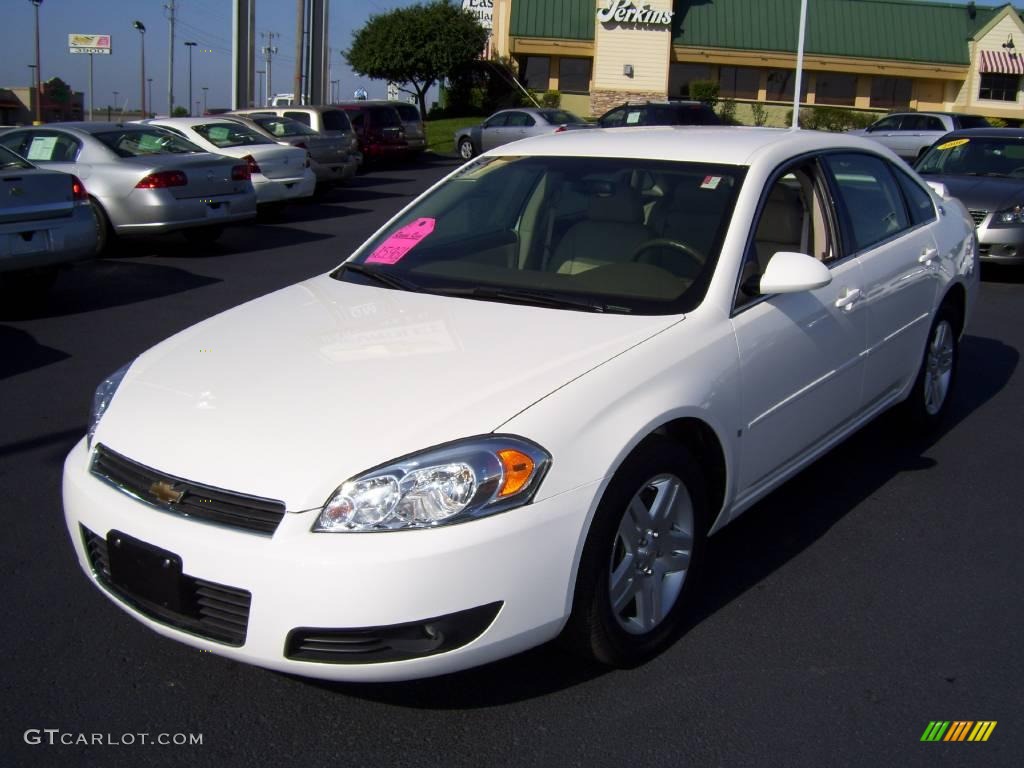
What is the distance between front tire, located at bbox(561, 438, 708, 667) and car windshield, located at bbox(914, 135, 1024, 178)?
9.92 metres

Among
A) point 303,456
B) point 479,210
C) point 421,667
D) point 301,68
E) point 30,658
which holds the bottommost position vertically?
point 30,658

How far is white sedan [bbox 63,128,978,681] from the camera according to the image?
277cm

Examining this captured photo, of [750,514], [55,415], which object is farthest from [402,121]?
[750,514]

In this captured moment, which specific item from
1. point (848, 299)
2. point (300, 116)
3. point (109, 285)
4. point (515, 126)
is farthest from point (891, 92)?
point (848, 299)

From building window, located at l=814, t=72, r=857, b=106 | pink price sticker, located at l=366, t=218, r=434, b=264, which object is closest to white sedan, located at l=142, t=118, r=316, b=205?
pink price sticker, located at l=366, t=218, r=434, b=264

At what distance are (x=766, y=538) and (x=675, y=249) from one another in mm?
1294

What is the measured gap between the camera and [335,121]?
19766 millimetres

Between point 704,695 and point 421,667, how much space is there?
93cm

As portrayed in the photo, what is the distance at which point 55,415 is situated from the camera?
5926 mm

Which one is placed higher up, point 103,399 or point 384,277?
point 384,277

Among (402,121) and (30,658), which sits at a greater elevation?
(402,121)

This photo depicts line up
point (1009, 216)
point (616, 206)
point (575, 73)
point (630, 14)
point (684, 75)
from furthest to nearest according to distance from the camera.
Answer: point (684, 75) → point (575, 73) → point (630, 14) → point (1009, 216) → point (616, 206)

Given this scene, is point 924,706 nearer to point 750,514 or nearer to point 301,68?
point 750,514

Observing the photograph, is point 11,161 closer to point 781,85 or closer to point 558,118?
point 558,118
